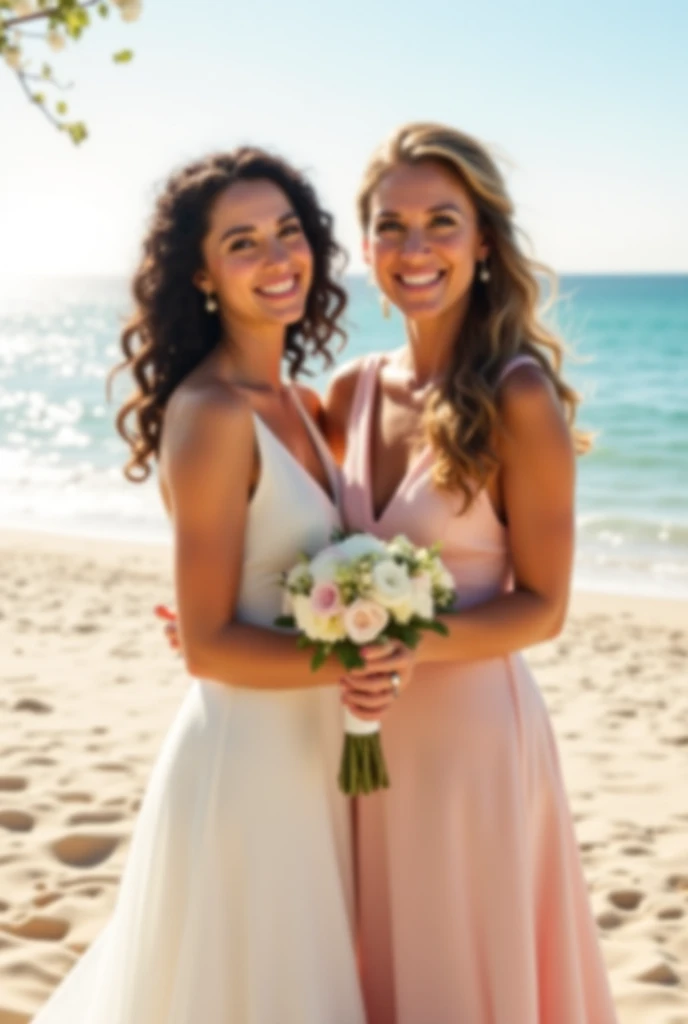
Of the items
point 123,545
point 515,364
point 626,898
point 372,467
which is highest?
point 515,364

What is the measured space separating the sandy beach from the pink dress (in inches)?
48.6

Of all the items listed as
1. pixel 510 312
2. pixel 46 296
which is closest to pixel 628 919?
pixel 510 312

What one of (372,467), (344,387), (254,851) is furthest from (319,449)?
(254,851)

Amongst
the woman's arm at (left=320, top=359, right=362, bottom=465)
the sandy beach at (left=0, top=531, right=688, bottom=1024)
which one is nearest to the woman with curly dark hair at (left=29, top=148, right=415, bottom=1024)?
the woman's arm at (left=320, top=359, right=362, bottom=465)

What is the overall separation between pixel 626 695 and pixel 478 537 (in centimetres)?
591

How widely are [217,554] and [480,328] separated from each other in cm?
114

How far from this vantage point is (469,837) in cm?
377

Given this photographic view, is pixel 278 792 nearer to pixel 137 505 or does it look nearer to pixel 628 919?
pixel 628 919

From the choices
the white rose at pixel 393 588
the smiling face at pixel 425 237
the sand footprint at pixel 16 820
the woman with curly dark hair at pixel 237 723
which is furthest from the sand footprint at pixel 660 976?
the sand footprint at pixel 16 820

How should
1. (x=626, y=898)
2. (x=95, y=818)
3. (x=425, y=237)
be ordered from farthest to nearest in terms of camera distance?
(x=95, y=818) < (x=626, y=898) < (x=425, y=237)

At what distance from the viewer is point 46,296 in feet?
511

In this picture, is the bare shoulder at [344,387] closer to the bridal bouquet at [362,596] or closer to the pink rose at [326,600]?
the bridal bouquet at [362,596]

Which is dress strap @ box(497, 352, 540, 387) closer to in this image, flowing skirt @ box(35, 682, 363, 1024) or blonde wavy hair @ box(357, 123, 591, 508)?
blonde wavy hair @ box(357, 123, 591, 508)

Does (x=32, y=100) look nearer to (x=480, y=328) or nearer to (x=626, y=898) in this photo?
(x=480, y=328)
